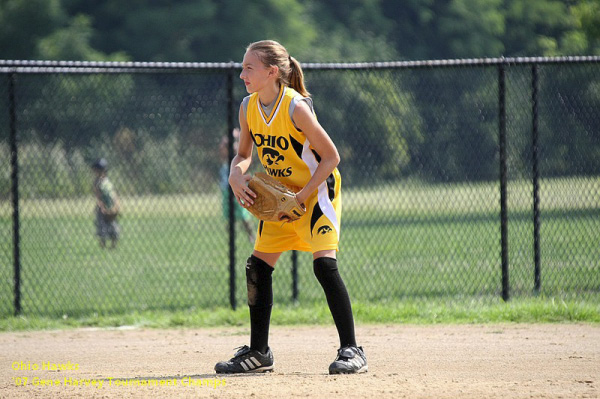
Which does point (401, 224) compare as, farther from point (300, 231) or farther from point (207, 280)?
point (300, 231)

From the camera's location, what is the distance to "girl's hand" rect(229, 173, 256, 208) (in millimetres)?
5090

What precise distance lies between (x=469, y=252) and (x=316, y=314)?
133 inches

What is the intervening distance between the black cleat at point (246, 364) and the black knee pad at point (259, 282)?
322mm

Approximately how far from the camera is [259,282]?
17.4 feet

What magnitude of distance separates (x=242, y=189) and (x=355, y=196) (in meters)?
6.40

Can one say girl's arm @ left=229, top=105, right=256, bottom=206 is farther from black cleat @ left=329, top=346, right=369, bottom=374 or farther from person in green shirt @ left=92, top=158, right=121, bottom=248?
person in green shirt @ left=92, top=158, right=121, bottom=248

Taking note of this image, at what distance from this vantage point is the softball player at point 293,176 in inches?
198

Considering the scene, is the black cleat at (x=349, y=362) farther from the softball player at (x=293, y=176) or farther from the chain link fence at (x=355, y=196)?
the chain link fence at (x=355, y=196)

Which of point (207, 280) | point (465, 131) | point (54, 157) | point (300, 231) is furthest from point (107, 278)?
point (465, 131)

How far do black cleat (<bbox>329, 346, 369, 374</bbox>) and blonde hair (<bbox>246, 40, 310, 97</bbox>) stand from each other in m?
1.64

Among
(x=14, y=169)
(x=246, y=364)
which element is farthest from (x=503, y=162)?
(x=14, y=169)

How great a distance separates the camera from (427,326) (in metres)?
7.13

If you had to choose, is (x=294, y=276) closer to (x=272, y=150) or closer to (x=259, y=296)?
(x=259, y=296)

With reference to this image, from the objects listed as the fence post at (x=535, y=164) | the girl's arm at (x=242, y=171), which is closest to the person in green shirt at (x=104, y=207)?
the fence post at (x=535, y=164)
